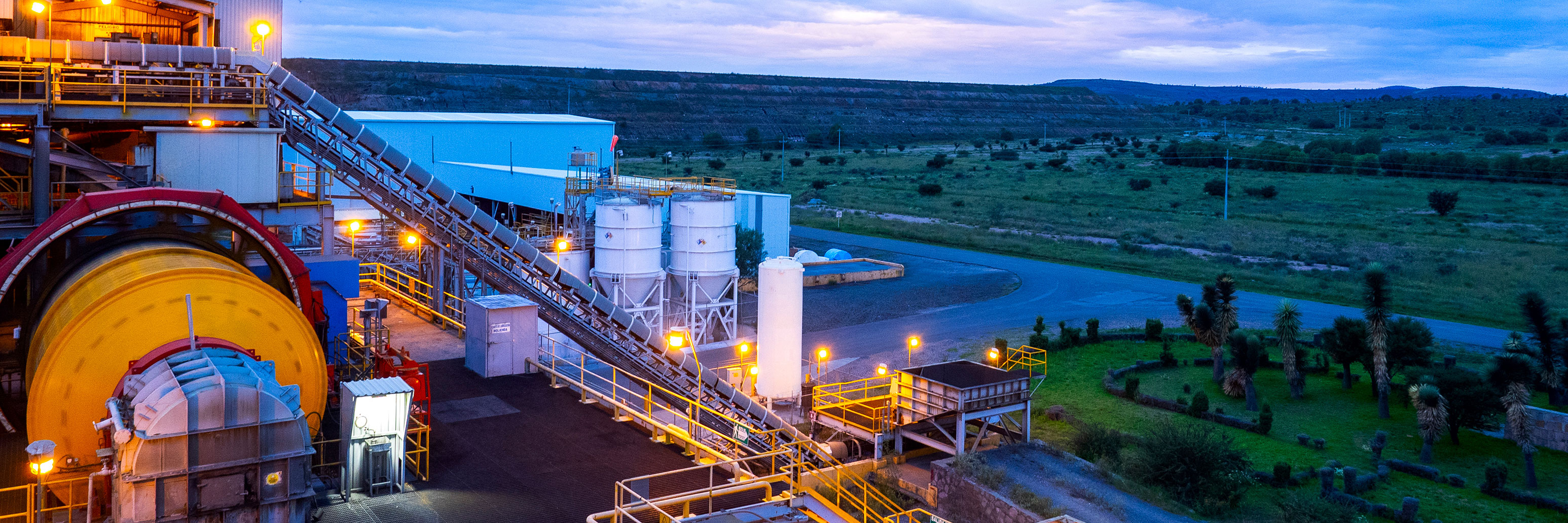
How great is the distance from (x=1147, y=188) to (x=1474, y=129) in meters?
64.7

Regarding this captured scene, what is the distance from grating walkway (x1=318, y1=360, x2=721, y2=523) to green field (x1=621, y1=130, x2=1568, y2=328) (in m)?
35.6

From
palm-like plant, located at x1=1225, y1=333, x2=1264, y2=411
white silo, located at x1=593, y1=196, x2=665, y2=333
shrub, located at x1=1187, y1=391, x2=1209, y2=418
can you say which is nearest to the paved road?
white silo, located at x1=593, y1=196, x2=665, y2=333

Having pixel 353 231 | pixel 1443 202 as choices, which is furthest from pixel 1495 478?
pixel 1443 202

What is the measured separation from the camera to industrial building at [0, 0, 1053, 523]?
36.7 ft

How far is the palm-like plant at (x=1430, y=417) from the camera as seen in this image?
23531mm

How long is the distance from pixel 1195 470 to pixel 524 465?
1303 centimetres

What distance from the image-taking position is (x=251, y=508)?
10.7 metres

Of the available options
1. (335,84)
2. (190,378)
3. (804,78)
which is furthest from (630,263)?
(804,78)

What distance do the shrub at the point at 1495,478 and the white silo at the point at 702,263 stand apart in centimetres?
2052

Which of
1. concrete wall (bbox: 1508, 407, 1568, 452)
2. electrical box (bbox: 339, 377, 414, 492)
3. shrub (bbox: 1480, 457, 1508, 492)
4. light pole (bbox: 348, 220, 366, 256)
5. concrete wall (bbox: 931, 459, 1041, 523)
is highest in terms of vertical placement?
light pole (bbox: 348, 220, 366, 256)

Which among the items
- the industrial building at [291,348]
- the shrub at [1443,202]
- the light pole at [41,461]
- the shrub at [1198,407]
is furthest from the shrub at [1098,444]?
the shrub at [1443,202]

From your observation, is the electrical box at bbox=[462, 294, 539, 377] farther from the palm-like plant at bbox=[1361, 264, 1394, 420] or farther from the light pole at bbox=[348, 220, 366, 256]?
the palm-like plant at bbox=[1361, 264, 1394, 420]

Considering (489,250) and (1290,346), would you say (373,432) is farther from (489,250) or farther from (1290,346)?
(1290,346)

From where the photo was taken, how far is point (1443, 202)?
66250mm
